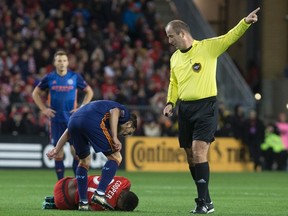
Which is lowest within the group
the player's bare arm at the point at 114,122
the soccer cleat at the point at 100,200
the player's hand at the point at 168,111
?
the soccer cleat at the point at 100,200

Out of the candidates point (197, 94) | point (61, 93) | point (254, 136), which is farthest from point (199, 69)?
point (254, 136)

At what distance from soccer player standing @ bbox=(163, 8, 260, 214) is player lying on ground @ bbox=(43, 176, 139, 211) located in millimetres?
808

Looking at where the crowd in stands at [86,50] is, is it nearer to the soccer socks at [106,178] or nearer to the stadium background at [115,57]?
the stadium background at [115,57]

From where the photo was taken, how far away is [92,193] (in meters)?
13.0

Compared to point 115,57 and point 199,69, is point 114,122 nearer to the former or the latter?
point 199,69

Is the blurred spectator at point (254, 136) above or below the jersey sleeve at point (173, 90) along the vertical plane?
below

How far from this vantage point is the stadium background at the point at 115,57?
26391 millimetres

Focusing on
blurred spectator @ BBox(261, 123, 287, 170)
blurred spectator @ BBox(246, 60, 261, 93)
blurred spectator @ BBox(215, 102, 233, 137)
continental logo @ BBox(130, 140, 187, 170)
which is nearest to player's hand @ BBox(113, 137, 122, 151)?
continental logo @ BBox(130, 140, 187, 170)

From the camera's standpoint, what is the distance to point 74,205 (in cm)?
1298

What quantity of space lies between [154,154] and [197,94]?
14.8 metres

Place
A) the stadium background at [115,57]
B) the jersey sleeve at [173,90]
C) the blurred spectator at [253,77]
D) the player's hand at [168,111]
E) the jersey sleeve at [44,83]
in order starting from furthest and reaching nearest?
the blurred spectator at [253,77]
the stadium background at [115,57]
the jersey sleeve at [44,83]
the jersey sleeve at [173,90]
the player's hand at [168,111]

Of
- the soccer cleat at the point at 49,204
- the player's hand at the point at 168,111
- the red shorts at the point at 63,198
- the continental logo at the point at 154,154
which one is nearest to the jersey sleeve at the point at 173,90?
the player's hand at the point at 168,111

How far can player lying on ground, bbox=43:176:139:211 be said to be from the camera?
12.7 metres

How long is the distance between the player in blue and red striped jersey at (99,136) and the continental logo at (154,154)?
46.9 ft
